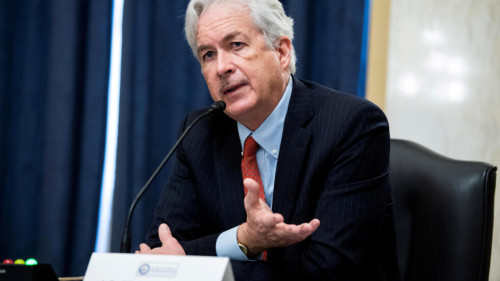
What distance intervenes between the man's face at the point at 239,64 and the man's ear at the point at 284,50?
0.06 m

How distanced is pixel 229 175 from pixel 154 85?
1.06 m

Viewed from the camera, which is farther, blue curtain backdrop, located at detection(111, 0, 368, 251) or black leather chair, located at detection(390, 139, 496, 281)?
blue curtain backdrop, located at detection(111, 0, 368, 251)

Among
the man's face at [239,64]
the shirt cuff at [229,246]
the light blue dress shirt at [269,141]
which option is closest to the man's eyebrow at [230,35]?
the man's face at [239,64]

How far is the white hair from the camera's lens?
1.44m

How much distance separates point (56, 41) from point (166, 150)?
727 millimetres

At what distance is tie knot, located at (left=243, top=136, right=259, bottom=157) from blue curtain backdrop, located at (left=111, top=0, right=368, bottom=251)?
3.10 ft

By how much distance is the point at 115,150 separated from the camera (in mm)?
2305

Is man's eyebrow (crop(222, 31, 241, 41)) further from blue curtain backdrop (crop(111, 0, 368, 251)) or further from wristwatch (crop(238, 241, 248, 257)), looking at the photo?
blue curtain backdrop (crop(111, 0, 368, 251))

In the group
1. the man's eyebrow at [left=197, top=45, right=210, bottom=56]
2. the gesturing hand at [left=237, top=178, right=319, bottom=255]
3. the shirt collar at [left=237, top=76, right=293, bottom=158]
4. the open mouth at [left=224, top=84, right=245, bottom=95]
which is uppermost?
the man's eyebrow at [left=197, top=45, right=210, bottom=56]

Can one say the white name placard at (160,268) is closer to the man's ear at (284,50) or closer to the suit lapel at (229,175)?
the suit lapel at (229,175)

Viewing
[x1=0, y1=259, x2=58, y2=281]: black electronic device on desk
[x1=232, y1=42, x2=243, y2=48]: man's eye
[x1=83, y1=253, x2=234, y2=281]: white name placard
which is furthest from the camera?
[x1=232, y1=42, x2=243, y2=48]: man's eye

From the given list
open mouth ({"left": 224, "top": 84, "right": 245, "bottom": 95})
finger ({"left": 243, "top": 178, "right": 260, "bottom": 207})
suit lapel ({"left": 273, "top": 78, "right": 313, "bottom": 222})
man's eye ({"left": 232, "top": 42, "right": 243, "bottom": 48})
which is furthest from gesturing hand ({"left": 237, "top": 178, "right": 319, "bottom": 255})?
man's eye ({"left": 232, "top": 42, "right": 243, "bottom": 48})

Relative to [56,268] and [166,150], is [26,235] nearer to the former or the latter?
[56,268]

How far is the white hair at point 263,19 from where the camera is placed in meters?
1.44
